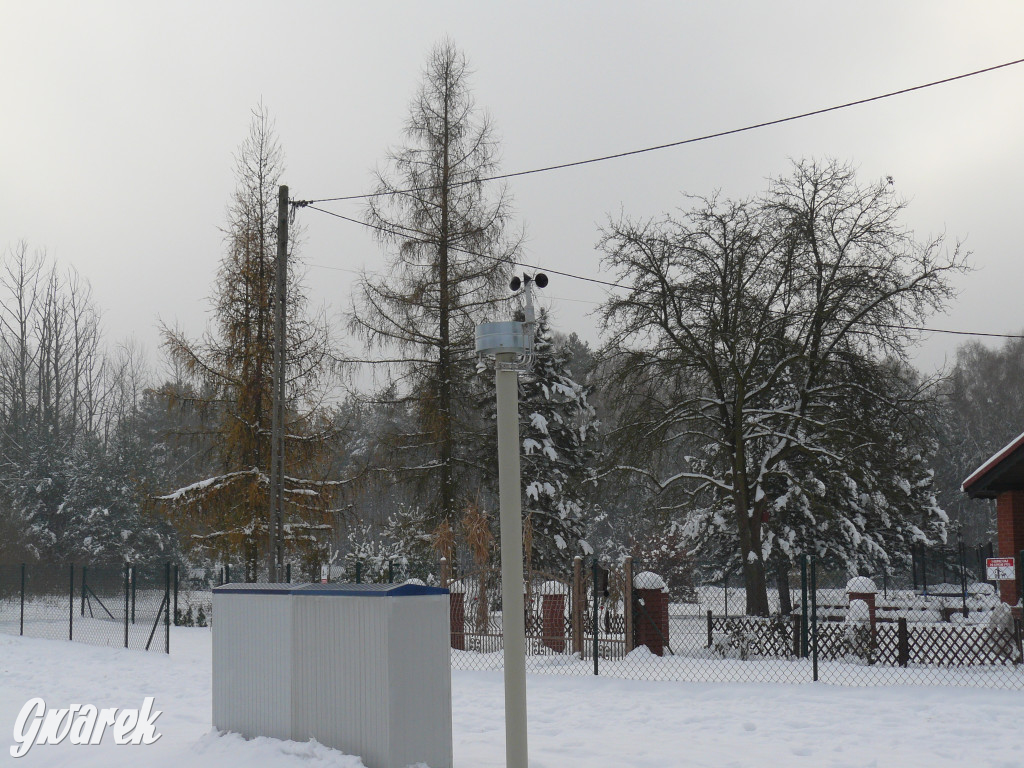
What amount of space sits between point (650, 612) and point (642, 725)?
5.36m

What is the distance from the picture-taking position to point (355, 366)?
24.8 metres

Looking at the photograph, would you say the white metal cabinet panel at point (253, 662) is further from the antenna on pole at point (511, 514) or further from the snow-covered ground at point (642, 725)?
the antenna on pole at point (511, 514)

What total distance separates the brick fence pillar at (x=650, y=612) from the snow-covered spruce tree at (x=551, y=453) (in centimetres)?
1496

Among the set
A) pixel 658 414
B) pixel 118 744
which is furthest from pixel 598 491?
pixel 118 744

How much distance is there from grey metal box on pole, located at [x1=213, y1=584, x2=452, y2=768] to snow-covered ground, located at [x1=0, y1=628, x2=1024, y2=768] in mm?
244

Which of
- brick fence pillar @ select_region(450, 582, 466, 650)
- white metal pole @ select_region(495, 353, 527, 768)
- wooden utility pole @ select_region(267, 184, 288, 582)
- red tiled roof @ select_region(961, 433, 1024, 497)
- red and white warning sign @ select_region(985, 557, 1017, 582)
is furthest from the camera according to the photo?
wooden utility pole @ select_region(267, 184, 288, 582)

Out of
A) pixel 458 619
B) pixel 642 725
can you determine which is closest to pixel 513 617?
pixel 642 725

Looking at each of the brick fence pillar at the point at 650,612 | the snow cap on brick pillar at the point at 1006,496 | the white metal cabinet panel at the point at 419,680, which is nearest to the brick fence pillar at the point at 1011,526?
the snow cap on brick pillar at the point at 1006,496

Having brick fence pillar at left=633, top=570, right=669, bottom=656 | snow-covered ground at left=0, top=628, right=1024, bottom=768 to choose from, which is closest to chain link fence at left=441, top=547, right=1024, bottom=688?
brick fence pillar at left=633, top=570, right=669, bottom=656

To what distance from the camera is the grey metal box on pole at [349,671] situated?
7.04 meters

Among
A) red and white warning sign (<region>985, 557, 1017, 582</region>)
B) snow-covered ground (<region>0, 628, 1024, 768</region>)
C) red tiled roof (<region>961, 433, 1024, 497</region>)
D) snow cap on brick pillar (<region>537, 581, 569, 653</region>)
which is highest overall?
red tiled roof (<region>961, 433, 1024, 497</region>)

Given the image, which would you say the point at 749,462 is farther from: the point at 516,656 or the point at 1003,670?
the point at 516,656

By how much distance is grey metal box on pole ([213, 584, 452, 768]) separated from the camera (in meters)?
7.04

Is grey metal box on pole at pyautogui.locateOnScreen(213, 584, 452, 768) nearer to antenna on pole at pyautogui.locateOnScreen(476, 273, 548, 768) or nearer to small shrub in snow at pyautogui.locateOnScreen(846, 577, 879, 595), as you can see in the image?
antenna on pole at pyautogui.locateOnScreen(476, 273, 548, 768)
